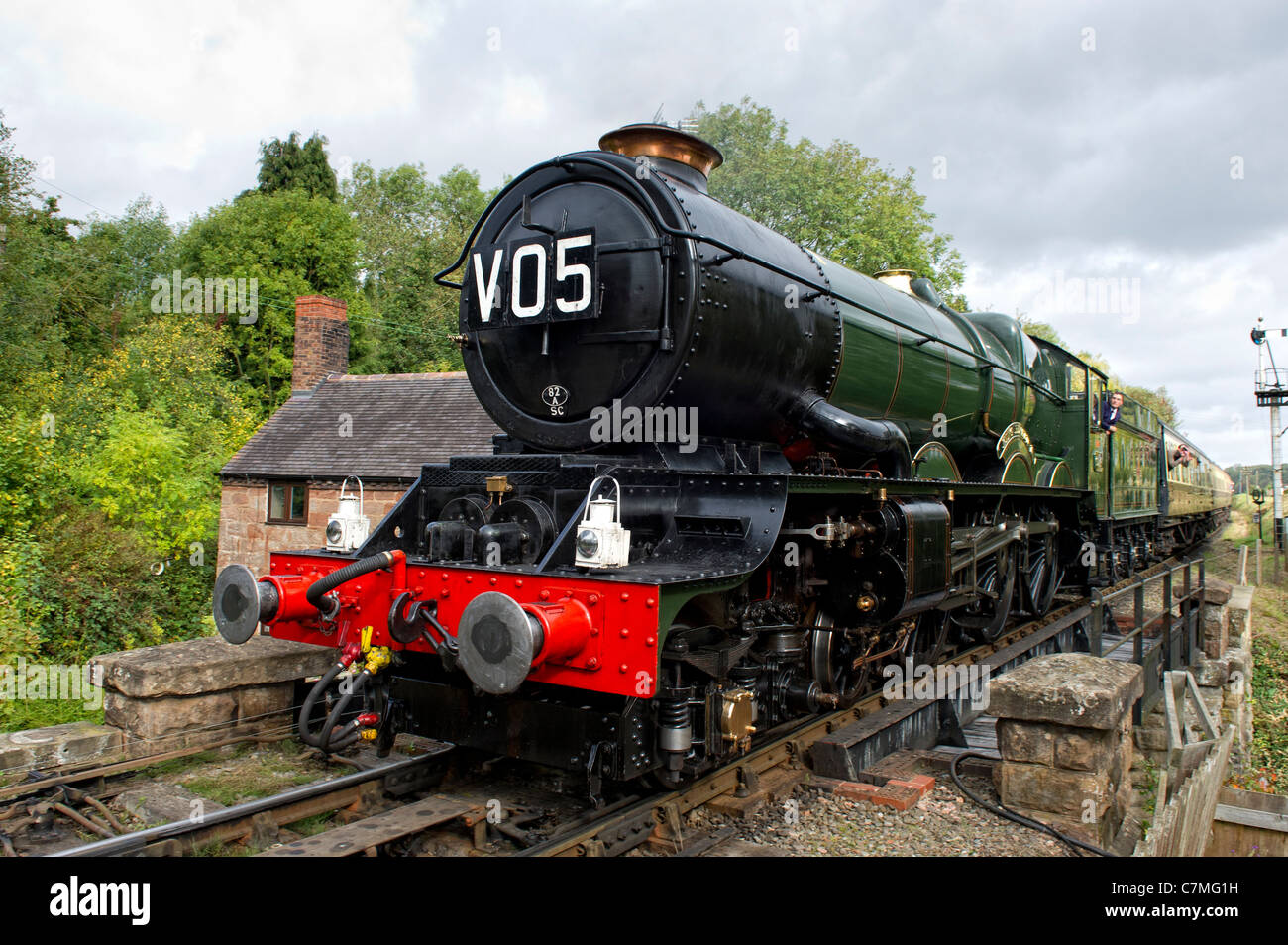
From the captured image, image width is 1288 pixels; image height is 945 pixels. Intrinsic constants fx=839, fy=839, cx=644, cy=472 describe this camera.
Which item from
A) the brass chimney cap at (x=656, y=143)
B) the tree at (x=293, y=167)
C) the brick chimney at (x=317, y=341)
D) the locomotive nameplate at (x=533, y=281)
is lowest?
the locomotive nameplate at (x=533, y=281)

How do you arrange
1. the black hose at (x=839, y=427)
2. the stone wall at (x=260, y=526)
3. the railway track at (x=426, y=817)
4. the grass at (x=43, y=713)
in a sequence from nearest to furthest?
the railway track at (x=426, y=817)
the black hose at (x=839, y=427)
the grass at (x=43, y=713)
the stone wall at (x=260, y=526)

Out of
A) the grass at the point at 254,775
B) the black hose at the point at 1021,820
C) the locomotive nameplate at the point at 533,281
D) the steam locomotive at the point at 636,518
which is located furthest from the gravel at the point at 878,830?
the locomotive nameplate at the point at 533,281

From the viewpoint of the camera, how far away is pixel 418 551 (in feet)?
16.1

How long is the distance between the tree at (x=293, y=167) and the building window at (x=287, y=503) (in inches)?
793

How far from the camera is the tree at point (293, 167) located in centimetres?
3306

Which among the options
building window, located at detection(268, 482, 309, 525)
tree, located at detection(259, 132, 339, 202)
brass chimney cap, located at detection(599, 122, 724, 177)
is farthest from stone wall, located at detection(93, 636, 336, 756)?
tree, located at detection(259, 132, 339, 202)

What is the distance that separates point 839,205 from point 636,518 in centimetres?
2589

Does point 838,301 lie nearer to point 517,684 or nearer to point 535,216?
point 535,216

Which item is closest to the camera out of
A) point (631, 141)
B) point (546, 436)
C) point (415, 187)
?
point (546, 436)

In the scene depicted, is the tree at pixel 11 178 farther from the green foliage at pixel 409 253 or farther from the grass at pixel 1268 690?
the grass at pixel 1268 690

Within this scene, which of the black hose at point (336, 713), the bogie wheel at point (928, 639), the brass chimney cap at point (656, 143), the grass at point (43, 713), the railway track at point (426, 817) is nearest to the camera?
the railway track at point (426, 817)

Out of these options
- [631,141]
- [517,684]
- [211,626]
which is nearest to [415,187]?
[211,626]

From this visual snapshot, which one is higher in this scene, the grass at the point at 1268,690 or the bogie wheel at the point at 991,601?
the bogie wheel at the point at 991,601
